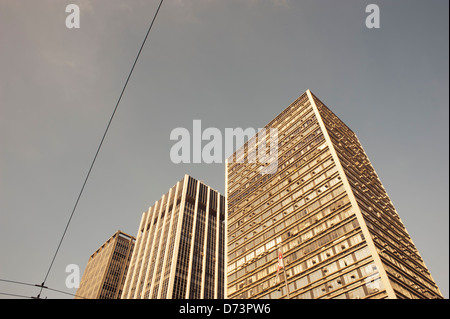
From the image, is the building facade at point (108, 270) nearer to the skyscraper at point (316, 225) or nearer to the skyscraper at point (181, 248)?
the skyscraper at point (181, 248)

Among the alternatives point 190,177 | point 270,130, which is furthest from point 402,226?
point 190,177

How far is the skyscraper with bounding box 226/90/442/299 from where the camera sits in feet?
130

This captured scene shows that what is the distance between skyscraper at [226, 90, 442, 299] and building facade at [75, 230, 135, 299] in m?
86.0

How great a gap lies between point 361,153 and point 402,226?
2007cm

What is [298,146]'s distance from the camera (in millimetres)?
65750

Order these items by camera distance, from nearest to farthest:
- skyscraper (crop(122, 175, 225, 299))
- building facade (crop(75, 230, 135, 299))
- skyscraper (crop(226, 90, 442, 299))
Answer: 1. skyscraper (crop(226, 90, 442, 299))
2. skyscraper (crop(122, 175, 225, 299))
3. building facade (crop(75, 230, 135, 299))

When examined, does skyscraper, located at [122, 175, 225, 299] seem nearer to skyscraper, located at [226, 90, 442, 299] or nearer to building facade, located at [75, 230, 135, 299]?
building facade, located at [75, 230, 135, 299]

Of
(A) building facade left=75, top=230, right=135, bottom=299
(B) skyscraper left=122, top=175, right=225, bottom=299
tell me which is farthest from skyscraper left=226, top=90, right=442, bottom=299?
(A) building facade left=75, top=230, right=135, bottom=299

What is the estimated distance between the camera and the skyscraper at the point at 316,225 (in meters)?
39.5

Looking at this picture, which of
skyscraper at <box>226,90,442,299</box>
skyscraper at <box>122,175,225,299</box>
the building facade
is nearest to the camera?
skyscraper at <box>226,90,442,299</box>

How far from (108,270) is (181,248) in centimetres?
5342

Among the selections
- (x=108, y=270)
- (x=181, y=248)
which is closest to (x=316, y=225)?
(x=181, y=248)

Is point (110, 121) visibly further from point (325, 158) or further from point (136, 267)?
point (136, 267)

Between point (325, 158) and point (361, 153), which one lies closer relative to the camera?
point (325, 158)
